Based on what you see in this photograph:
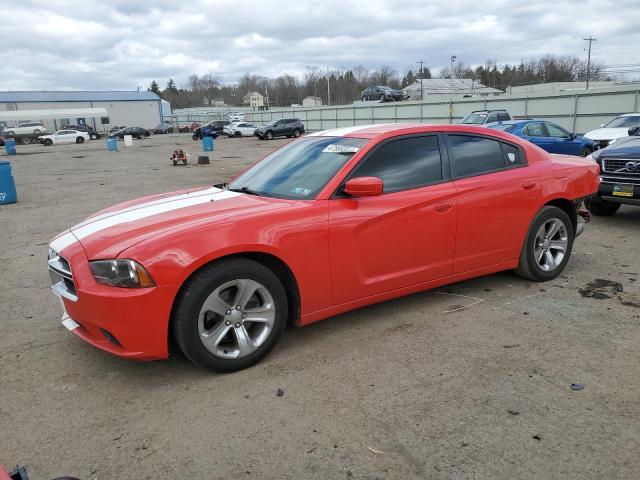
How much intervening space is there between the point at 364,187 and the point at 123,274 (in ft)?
5.70

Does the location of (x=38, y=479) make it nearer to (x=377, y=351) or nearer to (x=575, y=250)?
(x=377, y=351)

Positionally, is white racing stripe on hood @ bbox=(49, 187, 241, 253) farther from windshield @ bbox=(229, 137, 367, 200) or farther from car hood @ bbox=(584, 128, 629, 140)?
car hood @ bbox=(584, 128, 629, 140)

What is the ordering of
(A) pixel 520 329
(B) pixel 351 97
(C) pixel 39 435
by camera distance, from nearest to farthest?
(C) pixel 39 435 → (A) pixel 520 329 → (B) pixel 351 97

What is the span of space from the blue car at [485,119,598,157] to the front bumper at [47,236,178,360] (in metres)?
13.2

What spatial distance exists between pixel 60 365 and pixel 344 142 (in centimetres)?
277

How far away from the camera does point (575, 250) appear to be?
20.8 feet

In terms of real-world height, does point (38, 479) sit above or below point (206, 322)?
below

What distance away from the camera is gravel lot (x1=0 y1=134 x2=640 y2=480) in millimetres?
2570

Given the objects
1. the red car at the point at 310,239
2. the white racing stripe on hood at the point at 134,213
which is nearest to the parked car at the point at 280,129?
the red car at the point at 310,239

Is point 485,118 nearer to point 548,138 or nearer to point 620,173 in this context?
point 548,138

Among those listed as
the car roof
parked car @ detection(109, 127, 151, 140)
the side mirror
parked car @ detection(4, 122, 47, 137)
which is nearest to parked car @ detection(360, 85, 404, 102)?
parked car @ detection(109, 127, 151, 140)

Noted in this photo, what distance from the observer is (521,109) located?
27438 millimetres

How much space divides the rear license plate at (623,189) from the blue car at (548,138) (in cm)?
736

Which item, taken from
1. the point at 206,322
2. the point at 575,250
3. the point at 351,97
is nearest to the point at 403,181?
the point at 206,322
